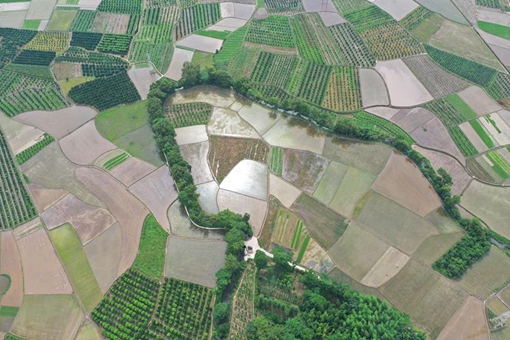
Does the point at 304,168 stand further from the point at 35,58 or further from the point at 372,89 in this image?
the point at 35,58

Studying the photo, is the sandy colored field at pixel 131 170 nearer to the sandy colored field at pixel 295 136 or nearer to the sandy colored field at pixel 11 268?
the sandy colored field at pixel 11 268

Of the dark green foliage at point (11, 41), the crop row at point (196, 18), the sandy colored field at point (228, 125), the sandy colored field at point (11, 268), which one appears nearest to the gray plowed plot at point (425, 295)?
the sandy colored field at point (228, 125)

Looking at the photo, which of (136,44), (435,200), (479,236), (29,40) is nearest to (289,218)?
(435,200)

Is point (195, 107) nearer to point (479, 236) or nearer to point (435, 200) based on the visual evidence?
point (435, 200)

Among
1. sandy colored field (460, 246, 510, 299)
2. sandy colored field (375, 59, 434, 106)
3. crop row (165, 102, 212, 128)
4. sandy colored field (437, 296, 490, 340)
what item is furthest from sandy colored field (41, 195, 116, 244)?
sandy colored field (375, 59, 434, 106)

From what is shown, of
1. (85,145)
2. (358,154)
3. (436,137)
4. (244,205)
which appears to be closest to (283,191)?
(244,205)

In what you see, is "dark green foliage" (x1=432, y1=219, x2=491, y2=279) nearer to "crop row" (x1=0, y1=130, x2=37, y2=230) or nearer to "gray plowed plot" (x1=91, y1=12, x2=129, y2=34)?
"crop row" (x1=0, y1=130, x2=37, y2=230)
